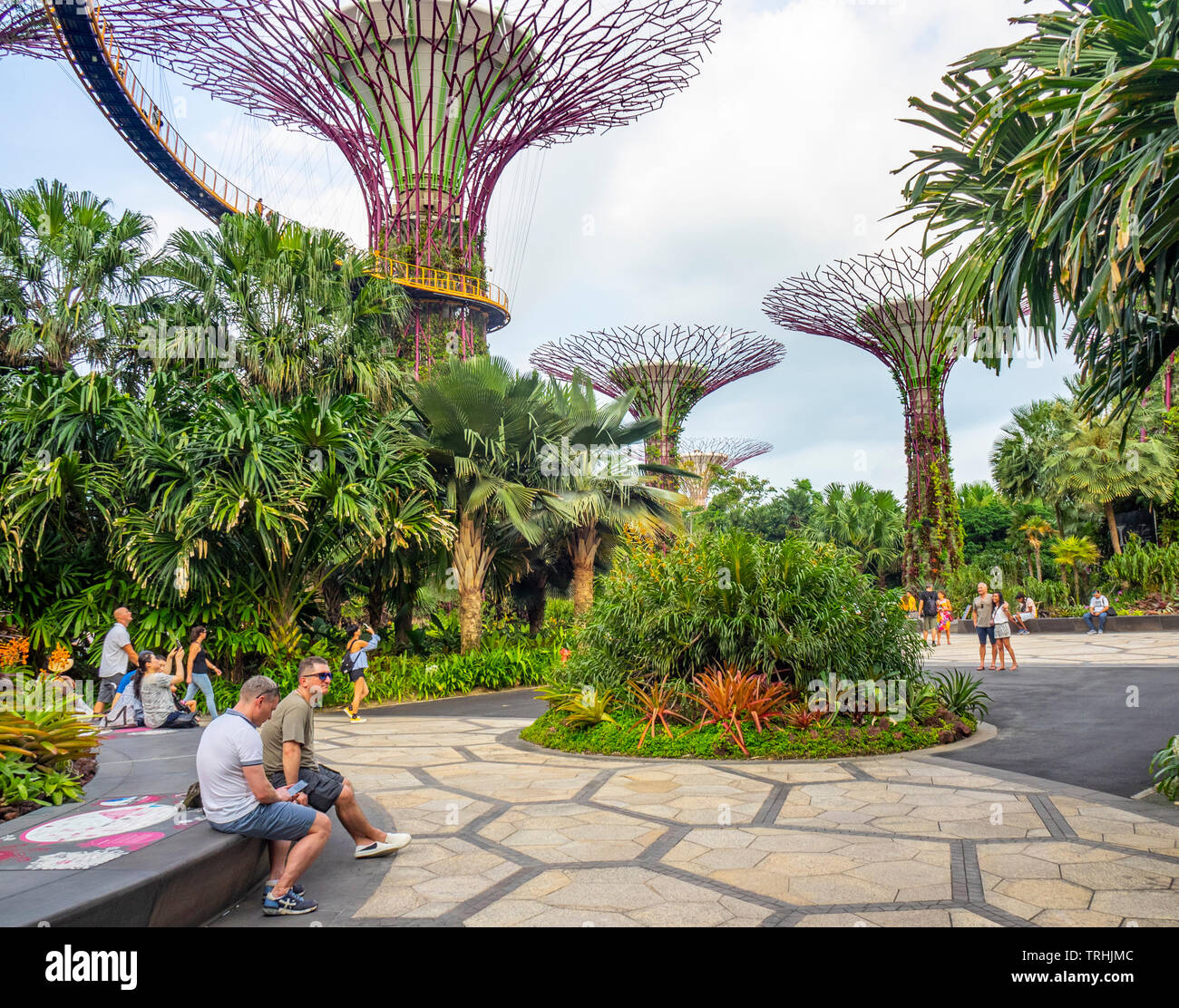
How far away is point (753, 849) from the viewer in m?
5.12

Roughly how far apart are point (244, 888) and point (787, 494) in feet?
171

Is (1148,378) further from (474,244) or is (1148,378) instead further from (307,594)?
(474,244)

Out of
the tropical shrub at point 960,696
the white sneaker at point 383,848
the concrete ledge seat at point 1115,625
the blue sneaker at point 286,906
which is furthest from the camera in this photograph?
Answer: the concrete ledge seat at point 1115,625

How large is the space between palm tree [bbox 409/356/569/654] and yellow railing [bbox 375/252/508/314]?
11353 mm

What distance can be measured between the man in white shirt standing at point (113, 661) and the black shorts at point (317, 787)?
6.52m

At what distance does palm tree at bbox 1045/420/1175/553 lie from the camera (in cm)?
2741

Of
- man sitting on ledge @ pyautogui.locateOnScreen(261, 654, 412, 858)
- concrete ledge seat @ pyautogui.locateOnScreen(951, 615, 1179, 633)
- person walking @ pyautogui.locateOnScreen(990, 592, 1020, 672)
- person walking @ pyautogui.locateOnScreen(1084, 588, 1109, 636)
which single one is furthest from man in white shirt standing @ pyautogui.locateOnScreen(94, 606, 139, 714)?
concrete ledge seat @ pyautogui.locateOnScreen(951, 615, 1179, 633)

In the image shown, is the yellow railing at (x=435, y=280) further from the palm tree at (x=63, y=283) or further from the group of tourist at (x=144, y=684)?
the group of tourist at (x=144, y=684)

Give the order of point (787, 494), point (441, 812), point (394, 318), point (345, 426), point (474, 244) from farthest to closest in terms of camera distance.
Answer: point (787, 494), point (474, 244), point (394, 318), point (345, 426), point (441, 812)

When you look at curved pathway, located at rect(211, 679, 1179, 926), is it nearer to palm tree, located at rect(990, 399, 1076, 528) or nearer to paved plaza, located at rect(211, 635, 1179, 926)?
paved plaza, located at rect(211, 635, 1179, 926)

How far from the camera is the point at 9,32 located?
24.4 m

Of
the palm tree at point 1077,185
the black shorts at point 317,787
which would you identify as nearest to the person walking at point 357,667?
the black shorts at point 317,787

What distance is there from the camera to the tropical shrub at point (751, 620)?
28.4 ft
